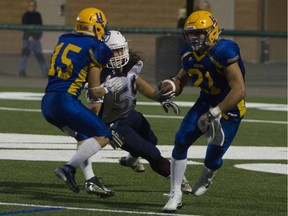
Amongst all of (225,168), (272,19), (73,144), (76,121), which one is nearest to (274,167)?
(225,168)

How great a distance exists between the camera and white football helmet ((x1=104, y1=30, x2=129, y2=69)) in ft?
35.1

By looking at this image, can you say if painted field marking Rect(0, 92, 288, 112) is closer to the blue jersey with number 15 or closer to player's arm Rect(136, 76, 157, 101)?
player's arm Rect(136, 76, 157, 101)

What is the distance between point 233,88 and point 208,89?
387mm

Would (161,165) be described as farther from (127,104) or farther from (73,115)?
(73,115)

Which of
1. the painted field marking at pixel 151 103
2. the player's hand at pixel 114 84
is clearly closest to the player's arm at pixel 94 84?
the player's hand at pixel 114 84

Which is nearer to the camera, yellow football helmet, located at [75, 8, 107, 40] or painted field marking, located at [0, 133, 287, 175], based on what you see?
yellow football helmet, located at [75, 8, 107, 40]

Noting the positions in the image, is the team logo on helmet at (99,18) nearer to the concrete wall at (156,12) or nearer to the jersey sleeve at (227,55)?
the jersey sleeve at (227,55)

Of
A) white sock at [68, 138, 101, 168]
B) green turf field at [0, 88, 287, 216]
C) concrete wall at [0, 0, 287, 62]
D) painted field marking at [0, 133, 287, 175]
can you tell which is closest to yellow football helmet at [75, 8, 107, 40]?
white sock at [68, 138, 101, 168]

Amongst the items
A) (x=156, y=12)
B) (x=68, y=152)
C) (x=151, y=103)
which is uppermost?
(x=68, y=152)

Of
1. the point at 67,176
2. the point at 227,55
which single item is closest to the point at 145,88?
the point at 227,55

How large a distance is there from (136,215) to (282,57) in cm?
1714

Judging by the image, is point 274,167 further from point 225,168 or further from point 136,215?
point 136,215

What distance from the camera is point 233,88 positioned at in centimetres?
973

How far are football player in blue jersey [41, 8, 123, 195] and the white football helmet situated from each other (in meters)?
0.32
